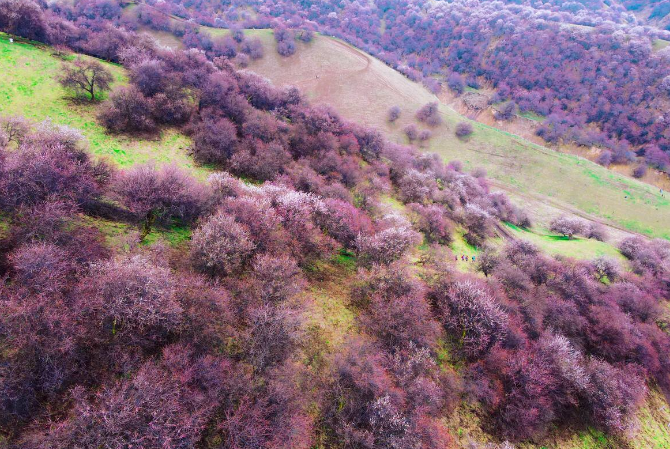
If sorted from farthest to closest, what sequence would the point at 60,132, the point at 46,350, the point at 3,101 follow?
the point at 3,101, the point at 60,132, the point at 46,350

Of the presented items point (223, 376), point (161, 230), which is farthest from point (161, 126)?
point (223, 376)

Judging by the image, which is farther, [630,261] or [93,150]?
[630,261]

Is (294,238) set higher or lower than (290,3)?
lower

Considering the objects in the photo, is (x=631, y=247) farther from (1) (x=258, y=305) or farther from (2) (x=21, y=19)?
(2) (x=21, y=19)

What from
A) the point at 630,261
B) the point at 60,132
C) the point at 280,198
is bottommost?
the point at 630,261

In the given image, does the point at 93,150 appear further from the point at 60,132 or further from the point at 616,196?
the point at 616,196

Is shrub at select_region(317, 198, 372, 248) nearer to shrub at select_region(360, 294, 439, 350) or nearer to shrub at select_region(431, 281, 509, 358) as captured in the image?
shrub at select_region(360, 294, 439, 350)

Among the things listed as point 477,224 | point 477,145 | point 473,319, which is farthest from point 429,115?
point 473,319

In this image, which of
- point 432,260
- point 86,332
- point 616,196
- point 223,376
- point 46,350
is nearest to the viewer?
point 46,350
